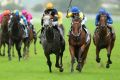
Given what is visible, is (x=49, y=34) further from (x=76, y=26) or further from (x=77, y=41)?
(x=77, y=41)

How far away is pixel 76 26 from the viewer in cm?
1950

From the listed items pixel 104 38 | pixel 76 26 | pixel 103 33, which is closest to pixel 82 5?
pixel 104 38

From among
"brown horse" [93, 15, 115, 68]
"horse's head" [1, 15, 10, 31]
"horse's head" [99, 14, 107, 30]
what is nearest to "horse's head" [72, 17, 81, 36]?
"horse's head" [99, 14, 107, 30]

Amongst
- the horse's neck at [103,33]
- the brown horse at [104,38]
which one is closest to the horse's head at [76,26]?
the brown horse at [104,38]

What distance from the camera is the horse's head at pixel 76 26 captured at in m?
19.4

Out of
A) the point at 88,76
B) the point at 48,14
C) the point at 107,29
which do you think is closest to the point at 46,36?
the point at 48,14

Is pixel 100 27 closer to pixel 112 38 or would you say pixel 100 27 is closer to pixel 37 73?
pixel 112 38

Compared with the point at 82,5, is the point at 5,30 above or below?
above

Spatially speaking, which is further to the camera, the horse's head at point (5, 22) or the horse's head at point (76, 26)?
the horse's head at point (5, 22)

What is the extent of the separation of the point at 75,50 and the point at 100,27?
6.05 ft

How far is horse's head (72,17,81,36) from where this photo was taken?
63.8 feet

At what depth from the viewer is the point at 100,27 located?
21.7m

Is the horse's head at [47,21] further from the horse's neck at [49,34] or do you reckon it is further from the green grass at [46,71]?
the green grass at [46,71]

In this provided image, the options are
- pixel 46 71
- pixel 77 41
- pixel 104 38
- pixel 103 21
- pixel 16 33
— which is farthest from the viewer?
pixel 16 33
